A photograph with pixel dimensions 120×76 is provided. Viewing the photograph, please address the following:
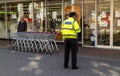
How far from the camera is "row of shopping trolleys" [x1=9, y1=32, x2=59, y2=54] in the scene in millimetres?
16359

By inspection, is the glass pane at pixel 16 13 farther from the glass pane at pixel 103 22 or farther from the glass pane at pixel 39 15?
the glass pane at pixel 103 22

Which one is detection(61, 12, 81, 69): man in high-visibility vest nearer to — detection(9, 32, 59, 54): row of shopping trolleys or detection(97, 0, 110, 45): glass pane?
detection(9, 32, 59, 54): row of shopping trolleys

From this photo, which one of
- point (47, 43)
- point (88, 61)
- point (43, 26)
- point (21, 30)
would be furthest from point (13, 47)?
point (88, 61)

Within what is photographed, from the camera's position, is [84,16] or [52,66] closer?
[52,66]

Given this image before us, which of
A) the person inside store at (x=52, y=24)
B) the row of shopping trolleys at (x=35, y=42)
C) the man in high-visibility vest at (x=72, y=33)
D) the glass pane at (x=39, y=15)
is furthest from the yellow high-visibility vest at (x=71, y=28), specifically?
the glass pane at (x=39, y=15)

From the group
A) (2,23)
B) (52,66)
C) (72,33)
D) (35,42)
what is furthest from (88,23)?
(2,23)

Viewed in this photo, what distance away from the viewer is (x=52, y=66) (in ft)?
40.7

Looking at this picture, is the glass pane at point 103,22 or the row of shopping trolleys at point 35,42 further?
the glass pane at point 103,22

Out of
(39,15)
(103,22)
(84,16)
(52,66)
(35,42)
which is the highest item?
(39,15)

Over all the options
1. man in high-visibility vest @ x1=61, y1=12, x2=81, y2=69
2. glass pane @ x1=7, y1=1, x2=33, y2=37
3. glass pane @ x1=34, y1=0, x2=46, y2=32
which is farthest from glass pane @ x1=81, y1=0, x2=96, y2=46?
man in high-visibility vest @ x1=61, y1=12, x2=81, y2=69

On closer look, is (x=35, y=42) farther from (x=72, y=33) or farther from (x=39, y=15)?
(x=39, y=15)

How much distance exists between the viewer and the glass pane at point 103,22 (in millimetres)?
18219

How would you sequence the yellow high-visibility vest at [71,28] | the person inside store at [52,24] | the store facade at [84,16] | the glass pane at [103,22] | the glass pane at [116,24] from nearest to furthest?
the yellow high-visibility vest at [71,28] → the glass pane at [116,24] → the store facade at [84,16] → the glass pane at [103,22] → the person inside store at [52,24]

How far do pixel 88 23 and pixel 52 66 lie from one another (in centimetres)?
733
